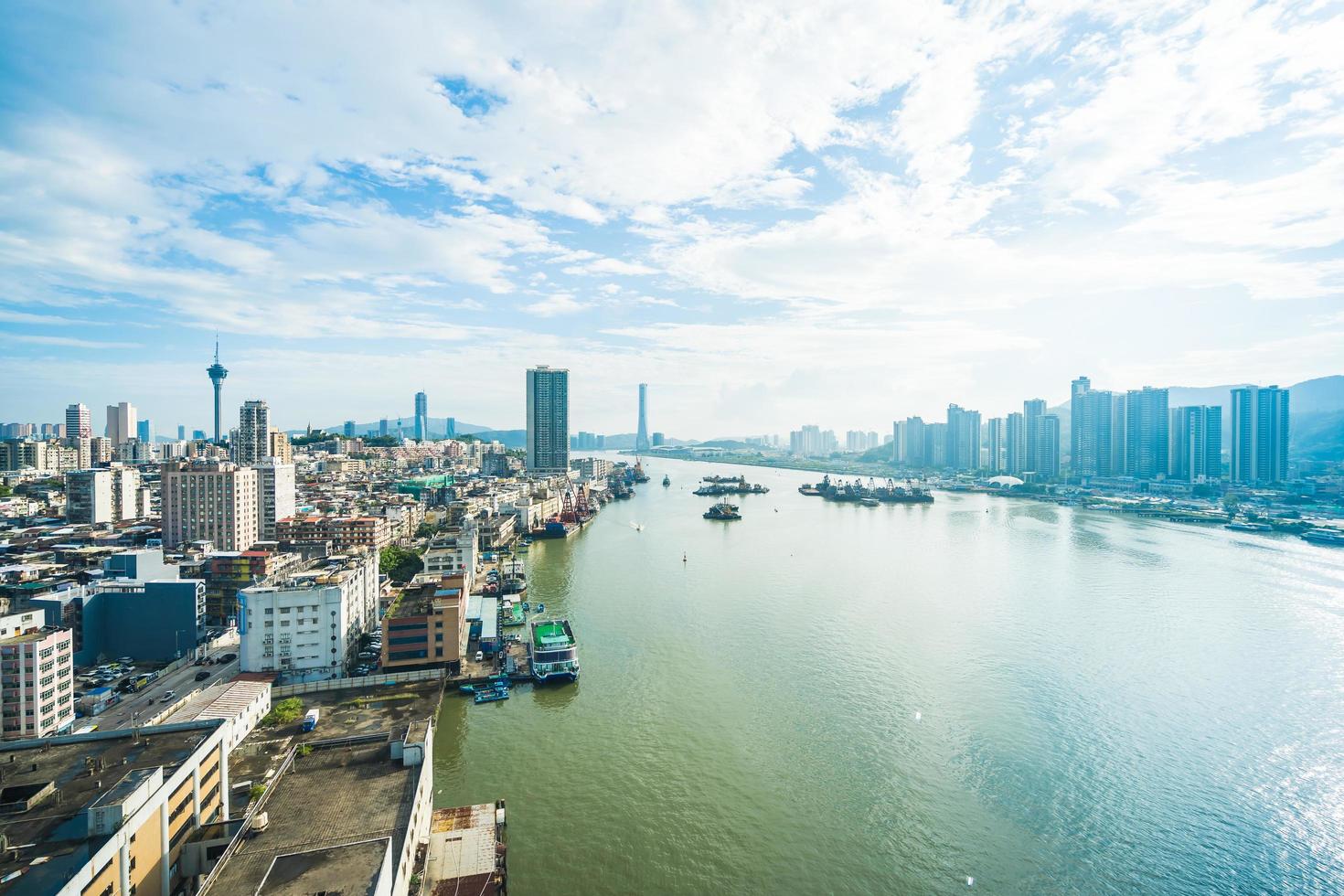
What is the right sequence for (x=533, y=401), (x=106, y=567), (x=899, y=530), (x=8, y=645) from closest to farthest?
(x=8, y=645) < (x=106, y=567) < (x=899, y=530) < (x=533, y=401)

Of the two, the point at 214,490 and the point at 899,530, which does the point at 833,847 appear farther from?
the point at 899,530

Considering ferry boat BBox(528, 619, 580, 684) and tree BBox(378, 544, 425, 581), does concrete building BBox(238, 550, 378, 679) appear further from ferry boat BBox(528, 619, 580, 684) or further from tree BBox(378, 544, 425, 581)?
tree BBox(378, 544, 425, 581)

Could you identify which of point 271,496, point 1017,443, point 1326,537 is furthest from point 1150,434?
point 271,496

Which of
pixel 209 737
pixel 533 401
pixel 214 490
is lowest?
pixel 209 737

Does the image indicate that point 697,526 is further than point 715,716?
Yes

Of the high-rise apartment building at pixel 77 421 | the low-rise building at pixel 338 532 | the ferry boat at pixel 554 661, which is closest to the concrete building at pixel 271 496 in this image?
the low-rise building at pixel 338 532

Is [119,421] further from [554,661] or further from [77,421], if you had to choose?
[554,661]

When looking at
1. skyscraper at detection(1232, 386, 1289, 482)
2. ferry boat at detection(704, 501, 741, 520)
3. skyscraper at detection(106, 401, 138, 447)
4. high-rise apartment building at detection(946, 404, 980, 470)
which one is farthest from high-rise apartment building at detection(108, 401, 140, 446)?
skyscraper at detection(1232, 386, 1289, 482)

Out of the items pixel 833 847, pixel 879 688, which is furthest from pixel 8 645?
pixel 879 688

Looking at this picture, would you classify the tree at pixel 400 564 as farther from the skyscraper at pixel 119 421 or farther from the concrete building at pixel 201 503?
the skyscraper at pixel 119 421
